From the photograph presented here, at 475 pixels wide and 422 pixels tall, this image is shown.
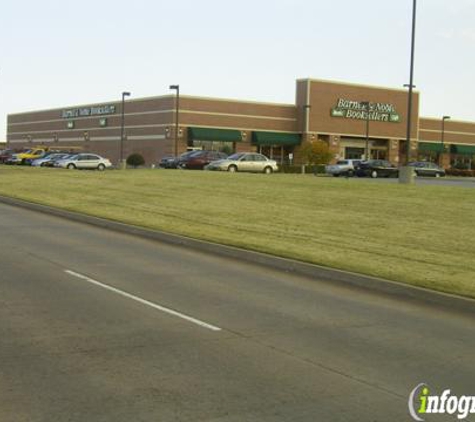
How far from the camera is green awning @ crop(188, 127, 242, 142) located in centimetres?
7475

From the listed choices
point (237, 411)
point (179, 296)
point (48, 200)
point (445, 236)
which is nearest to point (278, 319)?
point (179, 296)

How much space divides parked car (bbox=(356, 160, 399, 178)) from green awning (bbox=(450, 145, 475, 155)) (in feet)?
149

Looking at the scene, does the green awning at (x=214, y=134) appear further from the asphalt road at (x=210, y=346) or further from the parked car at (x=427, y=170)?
the asphalt road at (x=210, y=346)

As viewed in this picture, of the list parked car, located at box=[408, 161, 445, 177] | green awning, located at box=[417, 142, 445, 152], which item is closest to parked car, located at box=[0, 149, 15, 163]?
parked car, located at box=[408, 161, 445, 177]

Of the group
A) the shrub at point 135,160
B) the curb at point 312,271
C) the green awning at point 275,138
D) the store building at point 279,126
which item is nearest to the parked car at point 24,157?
the shrub at point 135,160

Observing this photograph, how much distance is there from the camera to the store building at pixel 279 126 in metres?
75.9

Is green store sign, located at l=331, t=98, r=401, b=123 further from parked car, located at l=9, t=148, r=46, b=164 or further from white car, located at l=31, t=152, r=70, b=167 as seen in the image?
white car, located at l=31, t=152, r=70, b=167

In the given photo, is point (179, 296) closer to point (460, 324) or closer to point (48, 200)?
point (460, 324)

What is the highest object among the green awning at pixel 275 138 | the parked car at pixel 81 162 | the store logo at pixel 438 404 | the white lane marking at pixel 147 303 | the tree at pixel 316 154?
the green awning at pixel 275 138

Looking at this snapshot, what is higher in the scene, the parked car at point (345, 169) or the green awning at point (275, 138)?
the green awning at point (275, 138)

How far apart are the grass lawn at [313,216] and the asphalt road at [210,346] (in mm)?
1913

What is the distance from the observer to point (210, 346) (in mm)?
6871

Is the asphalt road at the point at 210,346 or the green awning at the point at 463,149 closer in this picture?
the asphalt road at the point at 210,346

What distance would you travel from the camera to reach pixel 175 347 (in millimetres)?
6773
